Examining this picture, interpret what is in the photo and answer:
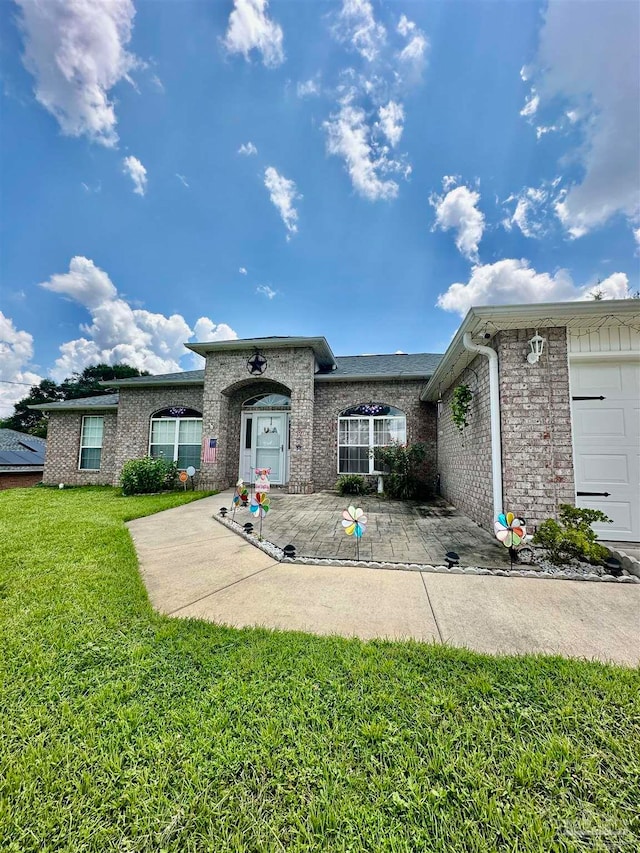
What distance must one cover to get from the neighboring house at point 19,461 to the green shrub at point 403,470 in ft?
54.2

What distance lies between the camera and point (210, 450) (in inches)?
386

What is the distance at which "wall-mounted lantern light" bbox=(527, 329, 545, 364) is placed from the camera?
13.7 feet

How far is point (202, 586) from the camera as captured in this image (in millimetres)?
3164

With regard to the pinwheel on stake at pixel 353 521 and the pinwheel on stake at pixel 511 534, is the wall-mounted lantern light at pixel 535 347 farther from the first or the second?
the pinwheel on stake at pixel 353 521

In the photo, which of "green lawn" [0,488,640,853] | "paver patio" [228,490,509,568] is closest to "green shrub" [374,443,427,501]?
"paver patio" [228,490,509,568]

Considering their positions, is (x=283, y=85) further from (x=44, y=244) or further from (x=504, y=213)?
(x=44, y=244)

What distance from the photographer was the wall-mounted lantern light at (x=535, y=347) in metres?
4.17

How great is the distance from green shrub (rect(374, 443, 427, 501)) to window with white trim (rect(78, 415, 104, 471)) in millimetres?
10170

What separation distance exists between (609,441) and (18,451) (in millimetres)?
25783

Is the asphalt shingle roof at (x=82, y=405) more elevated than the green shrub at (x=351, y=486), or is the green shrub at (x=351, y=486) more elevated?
the asphalt shingle roof at (x=82, y=405)

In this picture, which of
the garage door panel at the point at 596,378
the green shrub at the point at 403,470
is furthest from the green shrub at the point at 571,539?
the green shrub at the point at 403,470

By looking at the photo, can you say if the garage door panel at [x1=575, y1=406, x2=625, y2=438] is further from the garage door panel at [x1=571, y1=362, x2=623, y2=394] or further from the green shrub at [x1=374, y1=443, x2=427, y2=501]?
the green shrub at [x1=374, y1=443, x2=427, y2=501]

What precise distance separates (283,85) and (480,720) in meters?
12.7

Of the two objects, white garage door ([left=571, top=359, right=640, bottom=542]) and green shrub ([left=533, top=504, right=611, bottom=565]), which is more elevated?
white garage door ([left=571, top=359, right=640, bottom=542])
